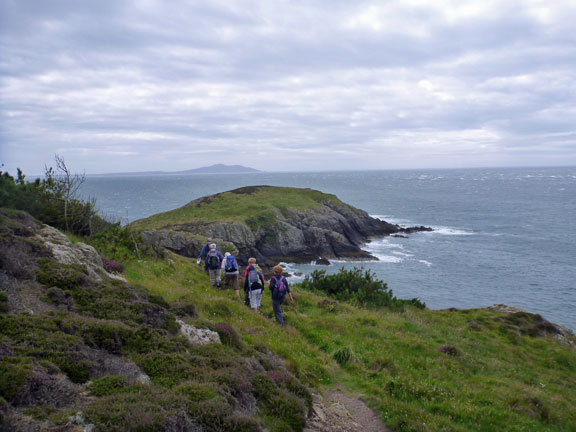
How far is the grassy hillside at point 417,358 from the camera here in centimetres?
987

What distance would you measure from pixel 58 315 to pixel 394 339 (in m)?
13.2

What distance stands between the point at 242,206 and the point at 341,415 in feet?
213

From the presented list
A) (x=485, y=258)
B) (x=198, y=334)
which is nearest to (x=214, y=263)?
(x=198, y=334)

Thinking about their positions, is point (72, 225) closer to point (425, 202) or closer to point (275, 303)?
point (275, 303)

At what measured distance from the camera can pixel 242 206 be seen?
72375 mm

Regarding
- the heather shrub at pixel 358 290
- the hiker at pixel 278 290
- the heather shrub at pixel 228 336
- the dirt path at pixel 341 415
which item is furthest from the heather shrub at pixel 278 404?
the heather shrub at pixel 358 290

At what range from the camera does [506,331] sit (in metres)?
21.8

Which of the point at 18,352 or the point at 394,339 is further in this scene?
the point at 394,339

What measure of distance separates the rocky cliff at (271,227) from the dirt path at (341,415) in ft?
126

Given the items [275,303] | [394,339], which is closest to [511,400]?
[394,339]

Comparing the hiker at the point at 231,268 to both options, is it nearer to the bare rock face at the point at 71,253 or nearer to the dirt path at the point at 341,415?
the bare rock face at the point at 71,253

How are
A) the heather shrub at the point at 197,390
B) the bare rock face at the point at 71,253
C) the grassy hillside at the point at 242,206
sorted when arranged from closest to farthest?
1. the heather shrub at the point at 197,390
2. the bare rock face at the point at 71,253
3. the grassy hillside at the point at 242,206

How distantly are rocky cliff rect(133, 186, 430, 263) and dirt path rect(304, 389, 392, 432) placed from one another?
38.5 metres

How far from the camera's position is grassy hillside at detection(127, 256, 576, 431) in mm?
9873
